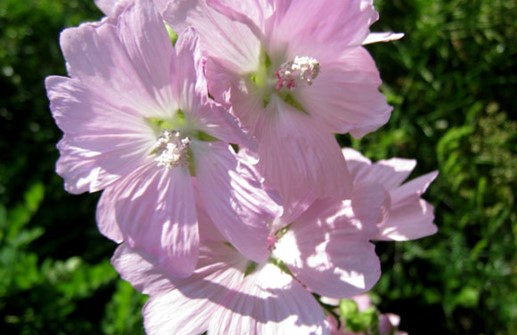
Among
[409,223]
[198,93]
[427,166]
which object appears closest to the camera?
[198,93]

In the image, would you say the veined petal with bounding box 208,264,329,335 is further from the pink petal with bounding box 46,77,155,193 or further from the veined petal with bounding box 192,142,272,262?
the pink petal with bounding box 46,77,155,193

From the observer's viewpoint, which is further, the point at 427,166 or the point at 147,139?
the point at 427,166

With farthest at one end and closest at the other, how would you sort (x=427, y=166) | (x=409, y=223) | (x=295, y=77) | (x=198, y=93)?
(x=427, y=166), (x=409, y=223), (x=295, y=77), (x=198, y=93)

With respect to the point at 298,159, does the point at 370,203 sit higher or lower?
lower

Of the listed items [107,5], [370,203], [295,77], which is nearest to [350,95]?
[295,77]

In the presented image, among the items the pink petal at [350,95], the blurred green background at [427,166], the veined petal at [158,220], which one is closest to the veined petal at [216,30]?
the pink petal at [350,95]

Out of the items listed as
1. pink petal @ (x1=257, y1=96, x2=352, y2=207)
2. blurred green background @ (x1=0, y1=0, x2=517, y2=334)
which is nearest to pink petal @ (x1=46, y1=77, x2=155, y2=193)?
pink petal @ (x1=257, y1=96, x2=352, y2=207)

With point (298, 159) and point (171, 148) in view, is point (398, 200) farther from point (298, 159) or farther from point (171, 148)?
point (171, 148)

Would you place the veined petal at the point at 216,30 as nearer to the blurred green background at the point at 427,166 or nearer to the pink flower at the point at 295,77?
the pink flower at the point at 295,77
